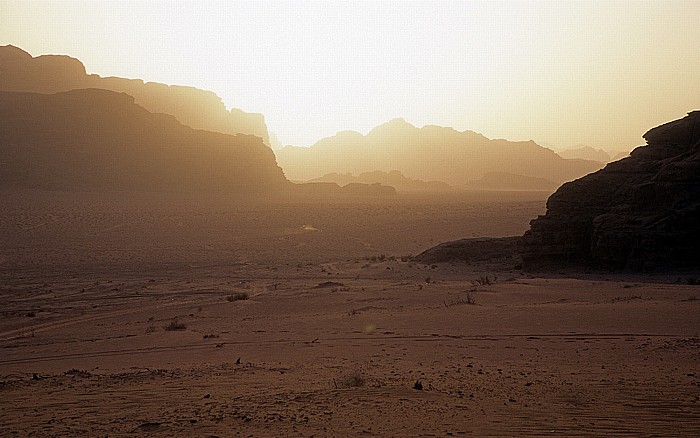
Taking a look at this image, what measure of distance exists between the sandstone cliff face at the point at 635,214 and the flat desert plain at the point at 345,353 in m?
1.33

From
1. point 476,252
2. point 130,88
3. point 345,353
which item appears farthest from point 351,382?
point 130,88

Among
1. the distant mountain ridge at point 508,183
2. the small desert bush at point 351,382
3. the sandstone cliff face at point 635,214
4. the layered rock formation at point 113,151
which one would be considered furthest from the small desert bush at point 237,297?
the distant mountain ridge at point 508,183

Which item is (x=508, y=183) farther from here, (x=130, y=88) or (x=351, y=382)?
(x=351, y=382)

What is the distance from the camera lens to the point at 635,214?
71.1 ft

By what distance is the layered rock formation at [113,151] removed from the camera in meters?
76.4

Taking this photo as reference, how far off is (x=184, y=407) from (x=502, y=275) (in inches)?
701

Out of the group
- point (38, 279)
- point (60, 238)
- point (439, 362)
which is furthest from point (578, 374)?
point (60, 238)

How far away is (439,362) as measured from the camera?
925 cm

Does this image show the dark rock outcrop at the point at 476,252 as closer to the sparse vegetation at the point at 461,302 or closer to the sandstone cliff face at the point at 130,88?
the sparse vegetation at the point at 461,302

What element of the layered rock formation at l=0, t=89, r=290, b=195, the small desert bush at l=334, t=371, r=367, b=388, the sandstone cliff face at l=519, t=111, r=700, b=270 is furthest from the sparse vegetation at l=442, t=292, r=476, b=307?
the layered rock formation at l=0, t=89, r=290, b=195

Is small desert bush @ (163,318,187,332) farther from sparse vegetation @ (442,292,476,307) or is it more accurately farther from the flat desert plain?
sparse vegetation @ (442,292,476,307)

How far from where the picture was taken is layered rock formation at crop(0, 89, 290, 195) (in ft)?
251

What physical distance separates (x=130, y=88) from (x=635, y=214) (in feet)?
488

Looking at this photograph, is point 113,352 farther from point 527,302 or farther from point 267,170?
point 267,170
